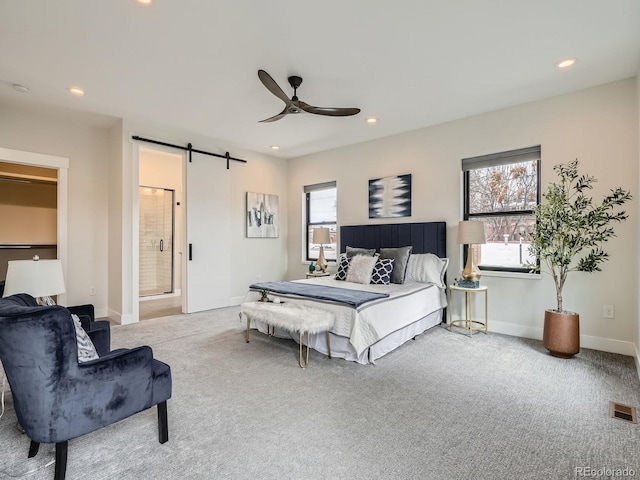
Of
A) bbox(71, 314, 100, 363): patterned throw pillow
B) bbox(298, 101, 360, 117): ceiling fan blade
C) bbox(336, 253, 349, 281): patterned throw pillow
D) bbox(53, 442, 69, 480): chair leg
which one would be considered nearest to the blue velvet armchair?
bbox(53, 442, 69, 480): chair leg

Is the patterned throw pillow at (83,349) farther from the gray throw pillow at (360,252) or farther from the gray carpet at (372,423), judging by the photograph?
the gray throw pillow at (360,252)

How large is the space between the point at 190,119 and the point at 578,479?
5.09 m

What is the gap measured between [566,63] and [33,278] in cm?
468

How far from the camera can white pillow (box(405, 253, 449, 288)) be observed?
435cm

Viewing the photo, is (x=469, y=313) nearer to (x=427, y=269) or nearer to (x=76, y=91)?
(x=427, y=269)

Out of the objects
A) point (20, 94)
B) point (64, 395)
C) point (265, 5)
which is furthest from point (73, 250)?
point (265, 5)

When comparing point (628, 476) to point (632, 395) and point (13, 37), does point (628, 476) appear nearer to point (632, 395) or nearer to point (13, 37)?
point (632, 395)

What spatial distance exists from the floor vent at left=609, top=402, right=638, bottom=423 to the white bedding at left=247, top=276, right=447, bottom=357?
5.44ft

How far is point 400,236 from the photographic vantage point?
16.1ft

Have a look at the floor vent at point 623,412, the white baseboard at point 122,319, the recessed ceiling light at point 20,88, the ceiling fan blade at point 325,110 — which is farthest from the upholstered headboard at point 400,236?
the recessed ceiling light at point 20,88

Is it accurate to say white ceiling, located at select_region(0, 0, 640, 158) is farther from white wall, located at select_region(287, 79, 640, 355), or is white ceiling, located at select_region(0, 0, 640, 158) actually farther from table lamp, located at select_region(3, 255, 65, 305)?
table lamp, located at select_region(3, 255, 65, 305)

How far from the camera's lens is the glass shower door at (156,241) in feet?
22.3

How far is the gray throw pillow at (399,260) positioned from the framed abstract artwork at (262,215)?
2560 millimetres

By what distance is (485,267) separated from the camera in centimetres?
→ 432
